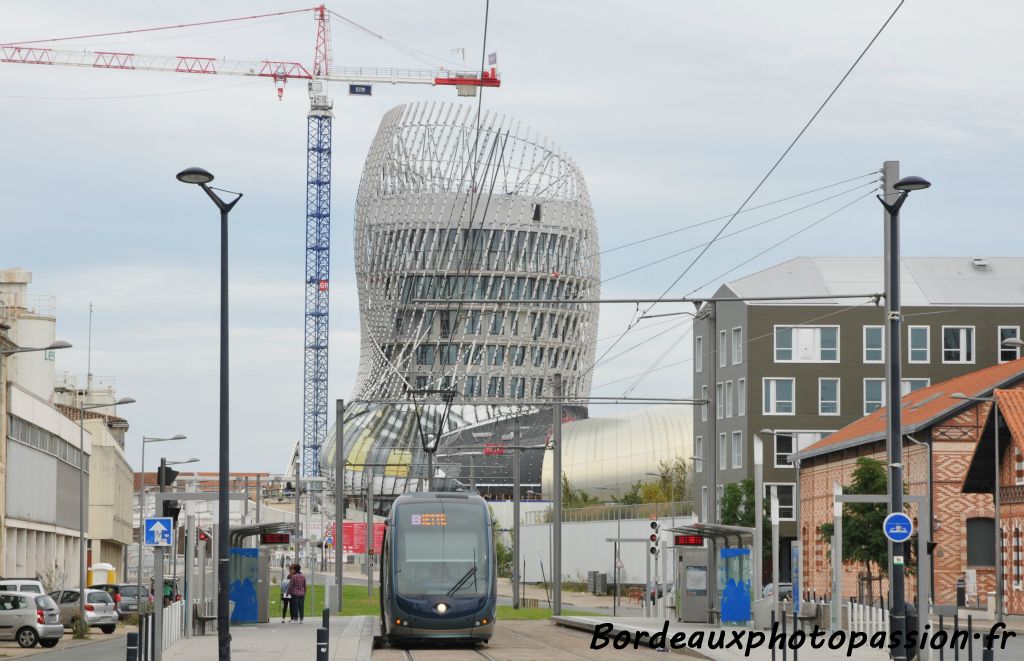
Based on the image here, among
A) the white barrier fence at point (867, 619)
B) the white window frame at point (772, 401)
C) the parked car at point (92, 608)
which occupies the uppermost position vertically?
the white window frame at point (772, 401)

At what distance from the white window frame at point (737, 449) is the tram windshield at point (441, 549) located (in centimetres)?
6011

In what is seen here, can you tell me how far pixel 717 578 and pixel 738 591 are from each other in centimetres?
115

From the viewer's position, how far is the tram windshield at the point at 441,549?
34.3m

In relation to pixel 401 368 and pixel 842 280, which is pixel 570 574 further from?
pixel 401 368

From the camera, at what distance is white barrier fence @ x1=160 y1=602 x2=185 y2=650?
31938 mm

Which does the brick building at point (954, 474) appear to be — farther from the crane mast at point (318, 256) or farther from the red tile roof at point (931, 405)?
the crane mast at point (318, 256)

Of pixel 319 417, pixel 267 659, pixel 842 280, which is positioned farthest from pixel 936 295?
pixel 319 417

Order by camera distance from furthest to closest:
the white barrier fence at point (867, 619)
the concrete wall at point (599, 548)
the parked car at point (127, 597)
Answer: the concrete wall at point (599, 548)
the parked car at point (127, 597)
the white barrier fence at point (867, 619)

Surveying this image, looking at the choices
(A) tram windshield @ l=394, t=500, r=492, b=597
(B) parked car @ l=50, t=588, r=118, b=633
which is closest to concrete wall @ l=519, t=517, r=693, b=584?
(B) parked car @ l=50, t=588, r=118, b=633

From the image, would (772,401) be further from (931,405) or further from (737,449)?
(931,405)

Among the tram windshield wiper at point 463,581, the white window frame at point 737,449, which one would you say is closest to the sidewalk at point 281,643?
the tram windshield wiper at point 463,581

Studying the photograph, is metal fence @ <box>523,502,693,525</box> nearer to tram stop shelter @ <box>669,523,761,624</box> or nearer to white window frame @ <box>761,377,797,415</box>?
white window frame @ <box>761,377,797,415</box>

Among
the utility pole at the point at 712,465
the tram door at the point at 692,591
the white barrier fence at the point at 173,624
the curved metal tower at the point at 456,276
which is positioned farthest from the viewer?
the curved metal tower at the point at 456,276

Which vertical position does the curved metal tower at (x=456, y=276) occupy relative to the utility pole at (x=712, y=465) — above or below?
above
